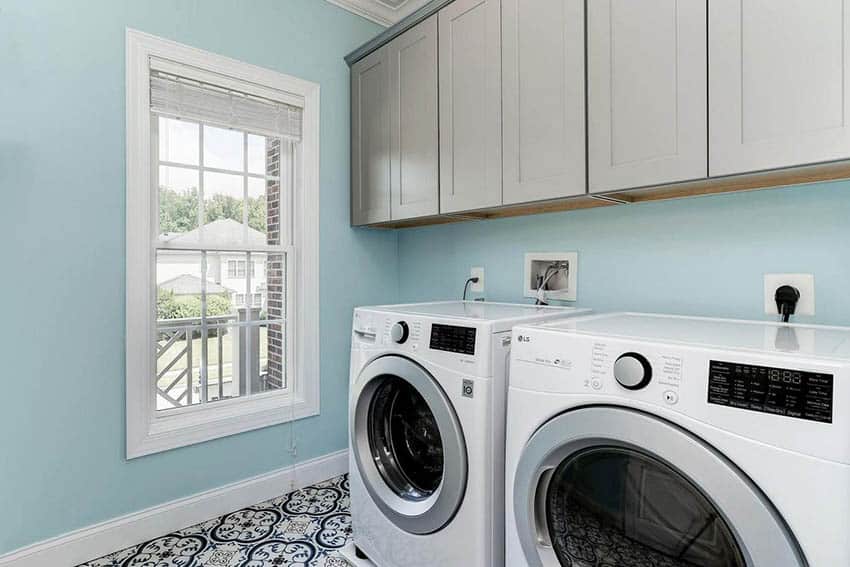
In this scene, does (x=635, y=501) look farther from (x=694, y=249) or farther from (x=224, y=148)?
(x=224, y=148)

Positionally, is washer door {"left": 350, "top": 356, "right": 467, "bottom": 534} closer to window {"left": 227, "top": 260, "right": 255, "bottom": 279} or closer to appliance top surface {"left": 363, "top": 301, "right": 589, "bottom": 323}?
appliance top surface {"left": 363, "top": 301, "right": 589, "bottom": 323}

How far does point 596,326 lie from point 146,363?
6.02 feet

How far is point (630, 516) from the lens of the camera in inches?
42.2

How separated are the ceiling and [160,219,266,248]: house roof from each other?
4.37 ft

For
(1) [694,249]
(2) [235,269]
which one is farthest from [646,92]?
(2) [235,269]

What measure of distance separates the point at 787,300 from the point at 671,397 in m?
0.77

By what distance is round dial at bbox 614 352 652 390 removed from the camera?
0.99 meters

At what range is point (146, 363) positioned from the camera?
6.61ft

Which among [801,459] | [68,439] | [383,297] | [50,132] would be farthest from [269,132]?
[801,459]

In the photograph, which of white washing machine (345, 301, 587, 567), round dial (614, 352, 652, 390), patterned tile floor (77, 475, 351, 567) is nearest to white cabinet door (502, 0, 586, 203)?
white washing machine (345, 301, 587, 567)

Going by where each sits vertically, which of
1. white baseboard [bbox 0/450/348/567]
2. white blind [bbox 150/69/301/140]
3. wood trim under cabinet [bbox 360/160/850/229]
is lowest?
white baseboard [bbox 0/450/348/567]

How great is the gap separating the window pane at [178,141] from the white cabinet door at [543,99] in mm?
1461

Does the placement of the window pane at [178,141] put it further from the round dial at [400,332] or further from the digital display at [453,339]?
the digital display at [453,339]

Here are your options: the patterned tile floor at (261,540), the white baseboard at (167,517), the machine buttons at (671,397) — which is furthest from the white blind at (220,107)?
the machine buttons at (671,397)
